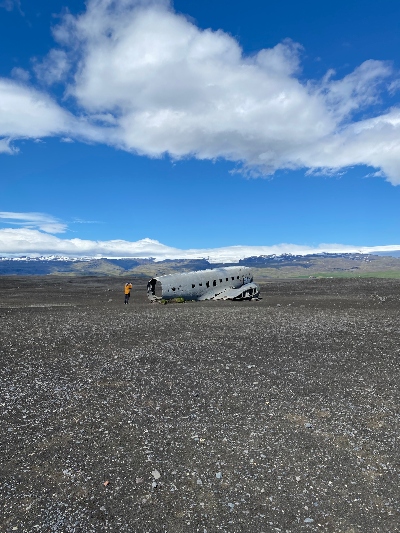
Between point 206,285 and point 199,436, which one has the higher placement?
point 206,285

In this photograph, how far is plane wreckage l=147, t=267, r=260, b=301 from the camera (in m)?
41.0

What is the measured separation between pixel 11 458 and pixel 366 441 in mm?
10257

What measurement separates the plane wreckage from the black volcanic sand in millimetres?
19881

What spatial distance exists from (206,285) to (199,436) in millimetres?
33034

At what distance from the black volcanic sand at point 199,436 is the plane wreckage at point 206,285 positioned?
19881mm

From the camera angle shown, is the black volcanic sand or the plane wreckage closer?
the black volcanic sand

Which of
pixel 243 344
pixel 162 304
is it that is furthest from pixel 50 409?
pixel 162 304

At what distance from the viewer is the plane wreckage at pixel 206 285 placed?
41031 millimetres

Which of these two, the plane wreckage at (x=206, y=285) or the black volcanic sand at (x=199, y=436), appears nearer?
the black volcanic sand at (x=199, y=436)

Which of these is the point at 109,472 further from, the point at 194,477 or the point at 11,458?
the point at 11,458

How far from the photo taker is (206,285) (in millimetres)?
43438

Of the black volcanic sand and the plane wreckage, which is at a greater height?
the plane wreckage

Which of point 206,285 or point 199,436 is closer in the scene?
point 199,436

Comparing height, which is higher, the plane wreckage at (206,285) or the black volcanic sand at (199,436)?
the plane wreckage at (206,285)
